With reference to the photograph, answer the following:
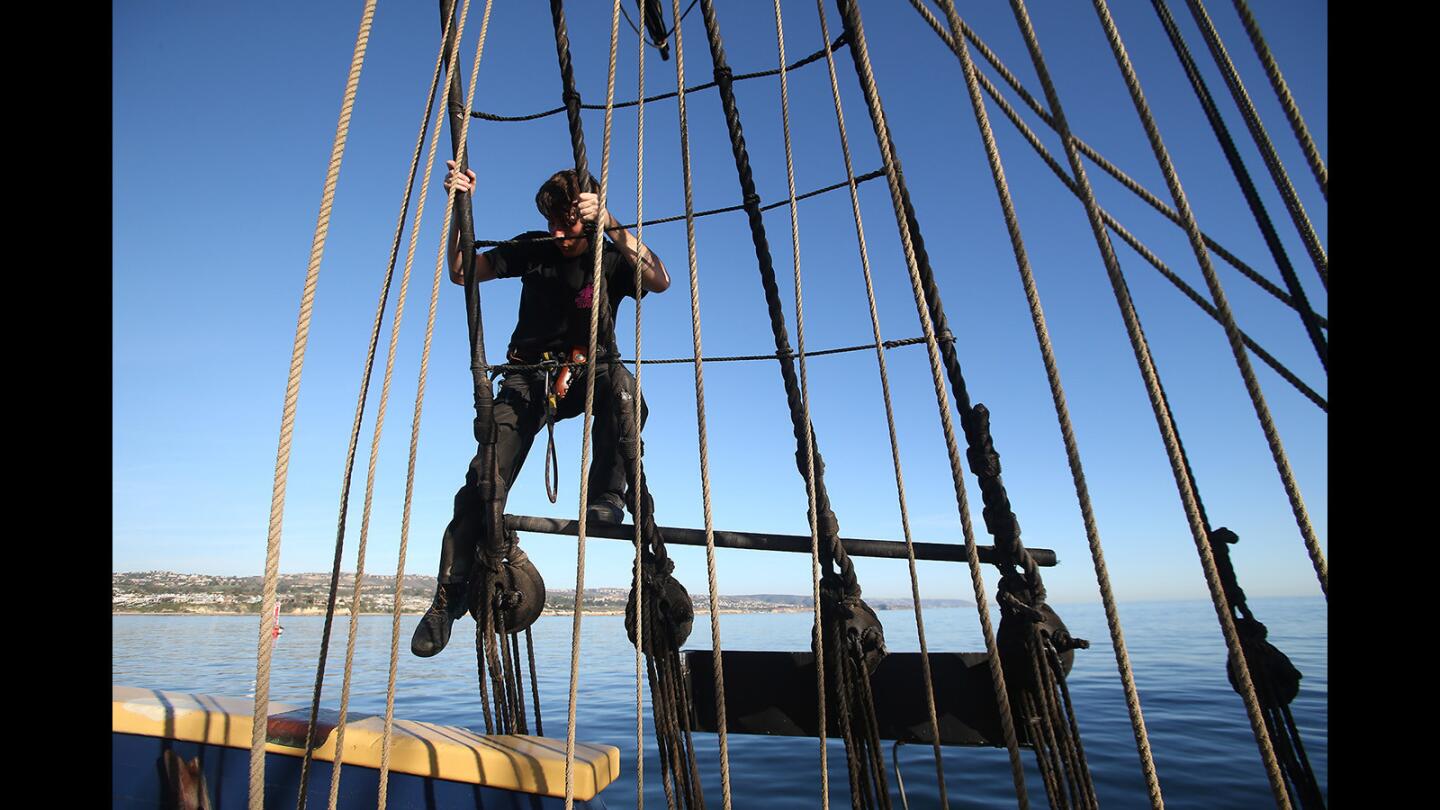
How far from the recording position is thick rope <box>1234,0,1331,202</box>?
1.49 metres

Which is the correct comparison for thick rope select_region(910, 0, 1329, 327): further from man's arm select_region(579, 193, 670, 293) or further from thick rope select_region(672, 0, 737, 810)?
man's arm select_region(579, 193, 670, 293)

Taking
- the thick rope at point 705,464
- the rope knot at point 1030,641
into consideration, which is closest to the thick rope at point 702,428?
the thick rope at point 705,464

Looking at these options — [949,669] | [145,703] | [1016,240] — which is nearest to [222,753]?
[145,703]

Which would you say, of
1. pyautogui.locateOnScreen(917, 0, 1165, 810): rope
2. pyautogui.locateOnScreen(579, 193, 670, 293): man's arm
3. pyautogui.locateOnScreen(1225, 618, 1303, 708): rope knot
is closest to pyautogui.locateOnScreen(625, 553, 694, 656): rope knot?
pyautogui.locateOnScreen(579, 193, 670, 293): man's arm

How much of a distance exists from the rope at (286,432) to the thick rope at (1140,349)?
1.84 meters

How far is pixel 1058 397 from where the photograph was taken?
179 centimetres

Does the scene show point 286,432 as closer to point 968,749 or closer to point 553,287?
point 553,287

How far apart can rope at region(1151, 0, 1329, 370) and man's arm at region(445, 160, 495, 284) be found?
2.78m

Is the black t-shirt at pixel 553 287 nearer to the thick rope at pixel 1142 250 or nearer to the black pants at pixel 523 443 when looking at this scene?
the black pants at pixel 523 443

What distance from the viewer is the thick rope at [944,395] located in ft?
5.86

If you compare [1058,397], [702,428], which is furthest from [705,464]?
[1058,397]
